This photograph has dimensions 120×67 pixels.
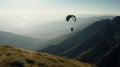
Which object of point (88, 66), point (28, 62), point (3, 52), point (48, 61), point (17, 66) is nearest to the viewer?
point (17, 66)

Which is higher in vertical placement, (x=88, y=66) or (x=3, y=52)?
(x=3, y=52)

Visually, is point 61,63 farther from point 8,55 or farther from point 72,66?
point 8,55

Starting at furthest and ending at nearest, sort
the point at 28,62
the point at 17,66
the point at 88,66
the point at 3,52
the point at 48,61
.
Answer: the point at 88,66 → the point at 3,52 → the point at 48,61 → the point at 28,62 → the point at 17,66

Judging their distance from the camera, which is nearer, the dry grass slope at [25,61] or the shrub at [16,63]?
the shrub at [16,63]

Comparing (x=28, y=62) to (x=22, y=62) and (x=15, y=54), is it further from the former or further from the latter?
(x=15, y=54)

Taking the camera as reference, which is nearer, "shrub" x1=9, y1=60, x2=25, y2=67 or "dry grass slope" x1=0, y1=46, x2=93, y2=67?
"shrub" x1=9, y1=60, x2=25, y2=67

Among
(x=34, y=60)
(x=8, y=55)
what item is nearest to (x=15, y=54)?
(x=8, y=55)

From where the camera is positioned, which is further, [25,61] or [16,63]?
[25,61]

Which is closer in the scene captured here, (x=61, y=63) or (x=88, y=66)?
(x=61, y=63)

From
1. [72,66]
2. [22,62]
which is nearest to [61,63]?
[72,66]
